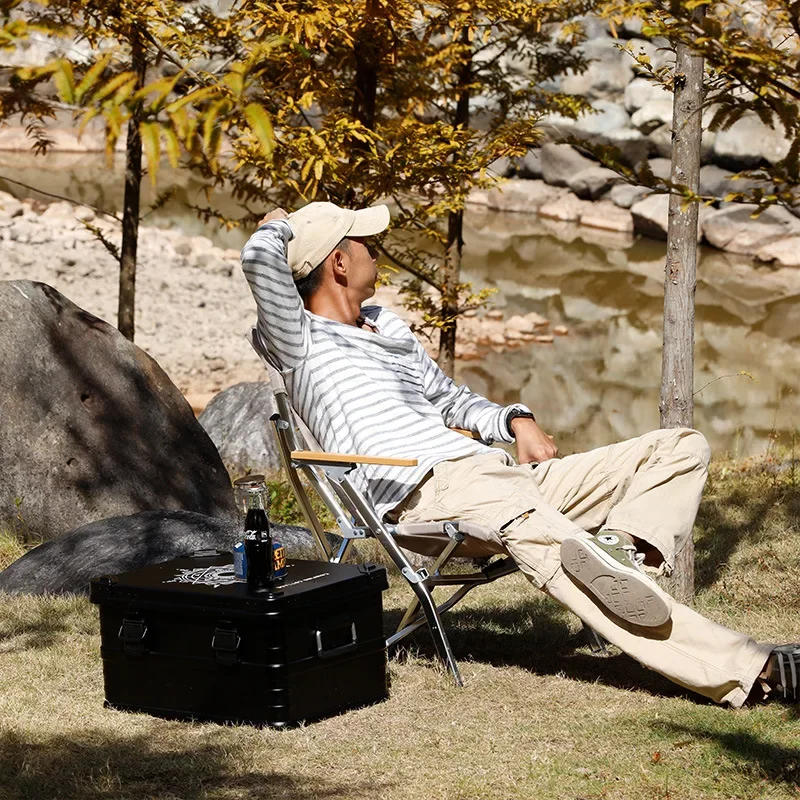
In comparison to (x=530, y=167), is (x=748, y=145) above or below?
above

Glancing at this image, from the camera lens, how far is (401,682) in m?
3.67

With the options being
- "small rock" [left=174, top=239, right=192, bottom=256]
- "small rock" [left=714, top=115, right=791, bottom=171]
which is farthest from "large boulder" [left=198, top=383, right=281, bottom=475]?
"small rock" [left=714, top=115, right=791, bottom=171]

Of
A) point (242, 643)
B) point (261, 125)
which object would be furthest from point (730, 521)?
point (261, 125)

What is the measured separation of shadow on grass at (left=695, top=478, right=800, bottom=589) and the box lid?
1.79 meters

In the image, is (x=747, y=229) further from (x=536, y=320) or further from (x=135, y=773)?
(x=135, y=773)

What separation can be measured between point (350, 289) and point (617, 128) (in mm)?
20114

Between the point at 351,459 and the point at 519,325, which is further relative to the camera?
the point at 519,325

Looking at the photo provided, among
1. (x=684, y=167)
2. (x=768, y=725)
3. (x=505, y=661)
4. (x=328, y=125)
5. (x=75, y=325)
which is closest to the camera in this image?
(x=768, y=725)

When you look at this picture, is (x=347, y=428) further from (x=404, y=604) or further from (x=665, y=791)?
(x=665, y=791)

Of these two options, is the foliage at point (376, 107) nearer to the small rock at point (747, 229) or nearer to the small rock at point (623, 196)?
the small rock at point (747, 229)

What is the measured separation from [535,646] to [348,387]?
Result: 3.40 ft

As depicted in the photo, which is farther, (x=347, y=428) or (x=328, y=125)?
(x=328, y=125)

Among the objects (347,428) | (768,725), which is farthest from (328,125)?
(768,725)

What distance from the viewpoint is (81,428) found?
221 inches
